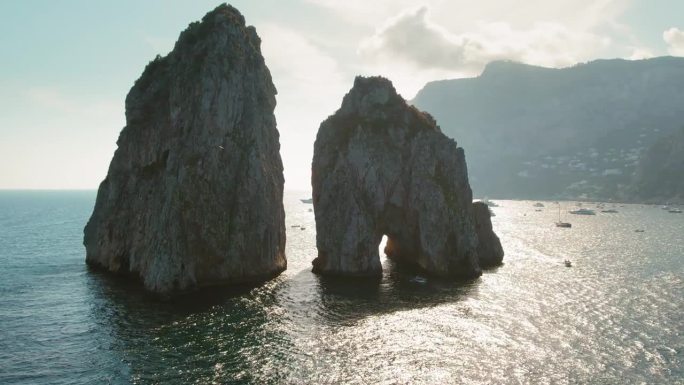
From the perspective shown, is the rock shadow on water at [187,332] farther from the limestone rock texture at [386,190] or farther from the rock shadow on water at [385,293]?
the limestone rock texture at [386,190]

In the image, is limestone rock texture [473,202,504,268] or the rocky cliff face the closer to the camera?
the rocky cliff face

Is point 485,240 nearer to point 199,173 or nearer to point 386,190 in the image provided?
point 386,190

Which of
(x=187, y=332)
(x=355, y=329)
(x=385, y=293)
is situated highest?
(x=385, y=293)

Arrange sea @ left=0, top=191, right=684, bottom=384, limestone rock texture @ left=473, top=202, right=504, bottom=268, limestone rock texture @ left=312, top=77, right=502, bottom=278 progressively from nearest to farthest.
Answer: sea @ left=0, top=191, right=684, bottom=384 < limestone rock texture @ left=312, top=77, right=502, bottom=278 < limestone rock texture @ left=473, top=202, right=504, bottom=268

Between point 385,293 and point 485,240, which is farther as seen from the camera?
point 485,240

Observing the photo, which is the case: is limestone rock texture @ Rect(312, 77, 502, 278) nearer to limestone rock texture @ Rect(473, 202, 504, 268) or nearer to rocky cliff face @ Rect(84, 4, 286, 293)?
limestone rock texture @ Rect(473, 202, 504, 268)

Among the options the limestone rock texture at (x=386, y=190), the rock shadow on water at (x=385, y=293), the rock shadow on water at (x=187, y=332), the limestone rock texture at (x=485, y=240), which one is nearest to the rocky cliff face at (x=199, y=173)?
the rock shadow on water at (x=187, y=332)

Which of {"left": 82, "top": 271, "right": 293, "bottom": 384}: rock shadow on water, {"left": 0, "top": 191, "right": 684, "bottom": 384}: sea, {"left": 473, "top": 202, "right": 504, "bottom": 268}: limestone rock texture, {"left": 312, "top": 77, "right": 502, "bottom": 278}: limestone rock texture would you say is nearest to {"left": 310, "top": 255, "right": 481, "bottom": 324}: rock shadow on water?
{"left": 0, "top": 191, "right": 684, "bottom": 384}: sea

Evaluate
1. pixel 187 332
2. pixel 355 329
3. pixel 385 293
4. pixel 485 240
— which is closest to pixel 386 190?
pixel 385 293
